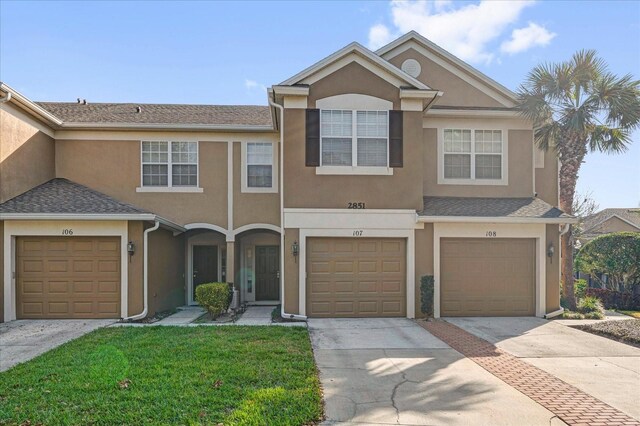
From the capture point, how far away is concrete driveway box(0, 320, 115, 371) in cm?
793

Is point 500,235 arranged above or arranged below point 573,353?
above

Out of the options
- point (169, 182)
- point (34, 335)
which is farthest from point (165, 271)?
point (34, 335)

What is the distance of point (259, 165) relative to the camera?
1417 cm

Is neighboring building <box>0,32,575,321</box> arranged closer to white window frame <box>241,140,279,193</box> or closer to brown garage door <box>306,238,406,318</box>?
brown garage door <box>306,238,406,318</box>

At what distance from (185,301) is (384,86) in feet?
32.4

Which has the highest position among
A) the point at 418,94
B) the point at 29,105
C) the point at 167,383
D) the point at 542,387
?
the point at 418,94

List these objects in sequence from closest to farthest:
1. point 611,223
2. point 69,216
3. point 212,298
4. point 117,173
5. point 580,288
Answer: point 69,216
point 212,298
point 117,173
point 580,288
point 611,223

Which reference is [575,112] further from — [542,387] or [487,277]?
[542,387]

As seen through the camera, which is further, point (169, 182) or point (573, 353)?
point (169, 182)

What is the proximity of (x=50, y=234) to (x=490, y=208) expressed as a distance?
39.1 ft

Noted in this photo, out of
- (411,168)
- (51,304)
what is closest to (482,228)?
(411,168)

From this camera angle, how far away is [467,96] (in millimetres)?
13891

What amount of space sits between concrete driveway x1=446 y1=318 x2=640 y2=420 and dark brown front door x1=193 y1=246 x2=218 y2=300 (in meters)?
8.44

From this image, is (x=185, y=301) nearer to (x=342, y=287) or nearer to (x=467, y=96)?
(x=342, y=287)
